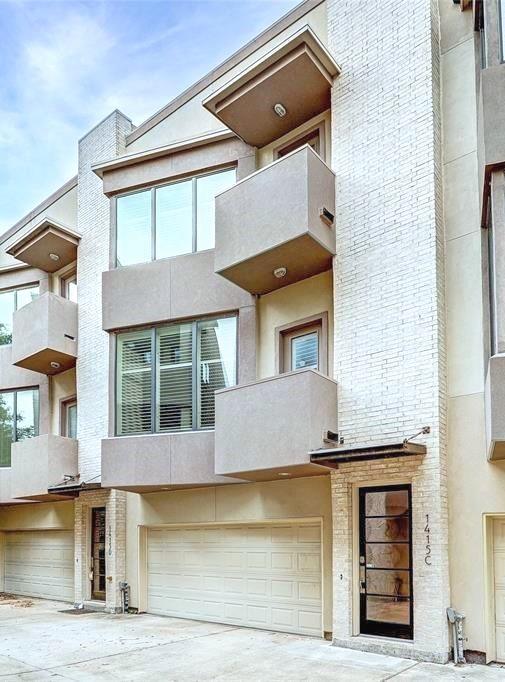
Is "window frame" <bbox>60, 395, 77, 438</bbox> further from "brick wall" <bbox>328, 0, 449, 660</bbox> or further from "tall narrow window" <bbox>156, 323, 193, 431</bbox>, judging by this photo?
"brick wall" <bbox>328, 0, 449, 660</bbox>

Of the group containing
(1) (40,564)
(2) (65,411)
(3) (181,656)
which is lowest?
(1) (40,564)

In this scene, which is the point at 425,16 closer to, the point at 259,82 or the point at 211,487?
the point at 259,82

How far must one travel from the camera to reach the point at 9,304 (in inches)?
749

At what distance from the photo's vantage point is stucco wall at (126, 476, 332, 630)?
11.0 meters

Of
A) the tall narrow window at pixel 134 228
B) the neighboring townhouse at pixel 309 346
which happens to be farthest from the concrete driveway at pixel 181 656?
the tall narrow window at pixel 134 228

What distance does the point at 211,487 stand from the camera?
12.9 meters

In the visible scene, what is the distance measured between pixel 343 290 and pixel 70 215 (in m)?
9.18

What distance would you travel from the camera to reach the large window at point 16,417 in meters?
17.7

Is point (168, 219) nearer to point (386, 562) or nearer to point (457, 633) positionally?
point (386, 562)

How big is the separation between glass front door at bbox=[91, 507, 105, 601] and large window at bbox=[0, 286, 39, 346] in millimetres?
6093

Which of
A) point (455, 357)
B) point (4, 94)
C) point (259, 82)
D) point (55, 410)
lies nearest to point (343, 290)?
point (455, 357)

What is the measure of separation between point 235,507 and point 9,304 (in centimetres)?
1014

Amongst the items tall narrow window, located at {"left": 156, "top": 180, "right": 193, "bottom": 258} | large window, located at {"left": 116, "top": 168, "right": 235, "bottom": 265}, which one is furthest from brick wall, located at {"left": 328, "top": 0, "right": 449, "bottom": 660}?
tall narrow window, located at {"left": 156, "top": 180, "right": 193, "bottom": 258}

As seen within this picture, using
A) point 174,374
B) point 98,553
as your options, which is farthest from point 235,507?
point 98,553
